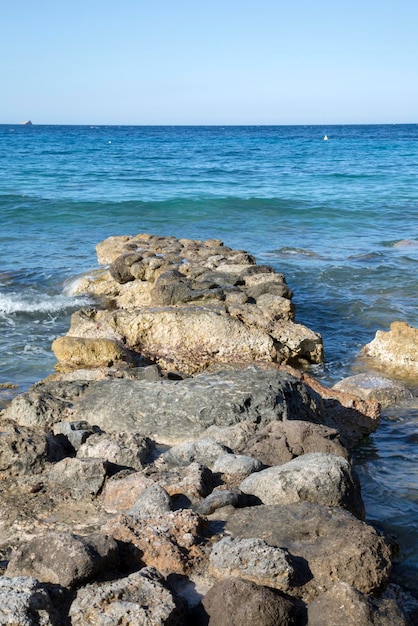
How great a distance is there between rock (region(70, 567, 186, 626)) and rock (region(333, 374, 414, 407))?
5.61m

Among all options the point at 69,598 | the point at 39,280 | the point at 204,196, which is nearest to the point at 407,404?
the point at 69,598

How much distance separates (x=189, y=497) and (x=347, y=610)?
5.66ft

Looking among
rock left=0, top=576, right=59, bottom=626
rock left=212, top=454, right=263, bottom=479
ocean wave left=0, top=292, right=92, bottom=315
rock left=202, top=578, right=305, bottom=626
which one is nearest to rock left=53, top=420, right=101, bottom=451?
rock left=212, top=454, right=263, bottom=479

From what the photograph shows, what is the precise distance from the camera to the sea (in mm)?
8516

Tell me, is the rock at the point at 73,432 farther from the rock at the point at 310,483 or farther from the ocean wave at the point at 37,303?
the ocean wave at the point at 37,303

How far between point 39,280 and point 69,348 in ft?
24.3

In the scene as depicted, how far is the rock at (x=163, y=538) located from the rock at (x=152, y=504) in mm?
133

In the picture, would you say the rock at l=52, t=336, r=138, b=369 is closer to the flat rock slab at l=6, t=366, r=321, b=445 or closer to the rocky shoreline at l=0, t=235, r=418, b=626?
the rocky shoreline at l=0, t=235, r=418, b=626

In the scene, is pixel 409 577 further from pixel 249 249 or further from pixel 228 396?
pixel 249 249

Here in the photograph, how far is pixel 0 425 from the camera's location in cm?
686

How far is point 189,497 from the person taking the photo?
17.8 ft

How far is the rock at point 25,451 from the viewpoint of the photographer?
19.8 ft

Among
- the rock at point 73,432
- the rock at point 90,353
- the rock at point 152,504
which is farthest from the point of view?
the rock at point 90,353

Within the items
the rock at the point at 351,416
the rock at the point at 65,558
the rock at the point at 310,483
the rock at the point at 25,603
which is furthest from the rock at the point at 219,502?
the rock at the point at 351,416
